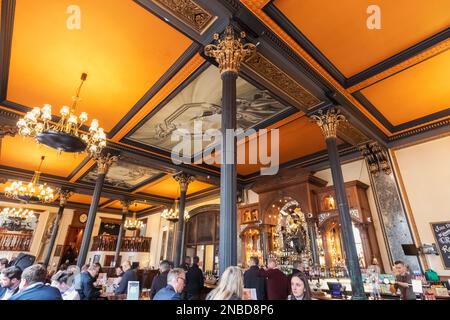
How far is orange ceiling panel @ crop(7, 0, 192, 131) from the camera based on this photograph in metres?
3.68

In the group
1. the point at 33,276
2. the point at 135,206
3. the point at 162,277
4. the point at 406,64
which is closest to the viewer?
the point at 33,276

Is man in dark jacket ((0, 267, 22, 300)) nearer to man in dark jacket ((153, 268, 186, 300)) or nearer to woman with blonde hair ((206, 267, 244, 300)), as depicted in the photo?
man in dark jacket ((153, 268, 186, 300))

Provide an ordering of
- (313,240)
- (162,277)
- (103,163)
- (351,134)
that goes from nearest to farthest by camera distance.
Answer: (162,277) < (351,134) < (313,240) < (103,163)

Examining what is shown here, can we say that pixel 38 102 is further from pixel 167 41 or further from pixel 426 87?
pixel 426 87

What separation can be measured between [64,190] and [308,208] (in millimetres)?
10718

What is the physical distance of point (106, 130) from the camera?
698cm

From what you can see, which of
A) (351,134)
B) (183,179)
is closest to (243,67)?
(351,134)

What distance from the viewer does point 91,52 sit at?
4.37m

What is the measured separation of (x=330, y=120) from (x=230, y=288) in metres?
4.41

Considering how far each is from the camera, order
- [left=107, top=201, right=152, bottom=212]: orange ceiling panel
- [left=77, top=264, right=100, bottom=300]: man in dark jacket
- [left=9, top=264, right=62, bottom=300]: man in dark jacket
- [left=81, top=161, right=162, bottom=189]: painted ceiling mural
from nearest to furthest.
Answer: [left=9, top=264, right=62, bottom=300]: man in dark jacket → [left=77, top=264, right=100, bottom=300]: man in dark jacket → [left=81, top=161, right=162, bottom=189]: painted ceiling mural → [left=107, top=201, right=152, bottom=212]: orange ceiling panel

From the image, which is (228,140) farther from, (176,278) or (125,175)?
(125,175)

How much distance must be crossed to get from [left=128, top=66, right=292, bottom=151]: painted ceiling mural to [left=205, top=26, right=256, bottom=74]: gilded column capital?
1.17 m

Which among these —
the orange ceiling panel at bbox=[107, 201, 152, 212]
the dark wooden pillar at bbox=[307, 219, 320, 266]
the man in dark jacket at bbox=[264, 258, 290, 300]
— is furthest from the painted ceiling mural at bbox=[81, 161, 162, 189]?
the man in dark jacket at bbox=[264, 258, 290, 300]

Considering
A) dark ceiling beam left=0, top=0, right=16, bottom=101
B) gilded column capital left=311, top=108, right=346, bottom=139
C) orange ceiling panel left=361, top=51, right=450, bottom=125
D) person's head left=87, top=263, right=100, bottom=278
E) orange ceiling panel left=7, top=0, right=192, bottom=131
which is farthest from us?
gilded column capital left=311, top=108, right=346, bottom=139
